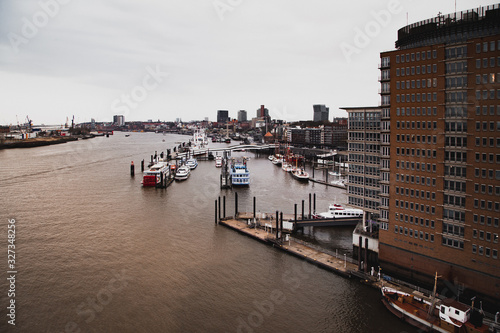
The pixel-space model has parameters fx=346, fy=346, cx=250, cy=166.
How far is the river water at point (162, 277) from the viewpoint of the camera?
49.4 feet

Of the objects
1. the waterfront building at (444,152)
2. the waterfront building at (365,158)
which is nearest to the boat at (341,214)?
the waterfront building at (365,158)

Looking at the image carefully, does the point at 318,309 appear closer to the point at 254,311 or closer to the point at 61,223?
the point at 254,311

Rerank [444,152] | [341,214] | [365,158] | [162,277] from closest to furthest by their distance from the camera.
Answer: [444,152] → [162,277] → [365,158] → [341,214]

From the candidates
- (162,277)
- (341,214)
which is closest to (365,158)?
(341,214)

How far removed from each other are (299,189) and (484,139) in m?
29.2

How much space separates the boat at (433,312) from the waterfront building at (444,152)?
1.81m

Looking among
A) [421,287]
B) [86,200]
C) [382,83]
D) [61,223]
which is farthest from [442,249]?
[86,200]

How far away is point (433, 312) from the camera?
14281 millimetres

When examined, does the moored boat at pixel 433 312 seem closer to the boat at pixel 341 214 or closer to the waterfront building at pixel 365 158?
the waterfront building at pixel 365 158

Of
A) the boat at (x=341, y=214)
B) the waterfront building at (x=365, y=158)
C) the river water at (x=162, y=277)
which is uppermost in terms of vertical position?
the waterfront building at (x=365, y=158)

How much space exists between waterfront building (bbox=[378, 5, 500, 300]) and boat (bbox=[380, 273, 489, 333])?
1.81 m

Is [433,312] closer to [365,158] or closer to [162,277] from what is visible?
[365,158]

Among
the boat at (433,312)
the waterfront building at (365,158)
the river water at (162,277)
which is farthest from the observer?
the waterfront building at (365,158)

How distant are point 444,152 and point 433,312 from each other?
6937mm
